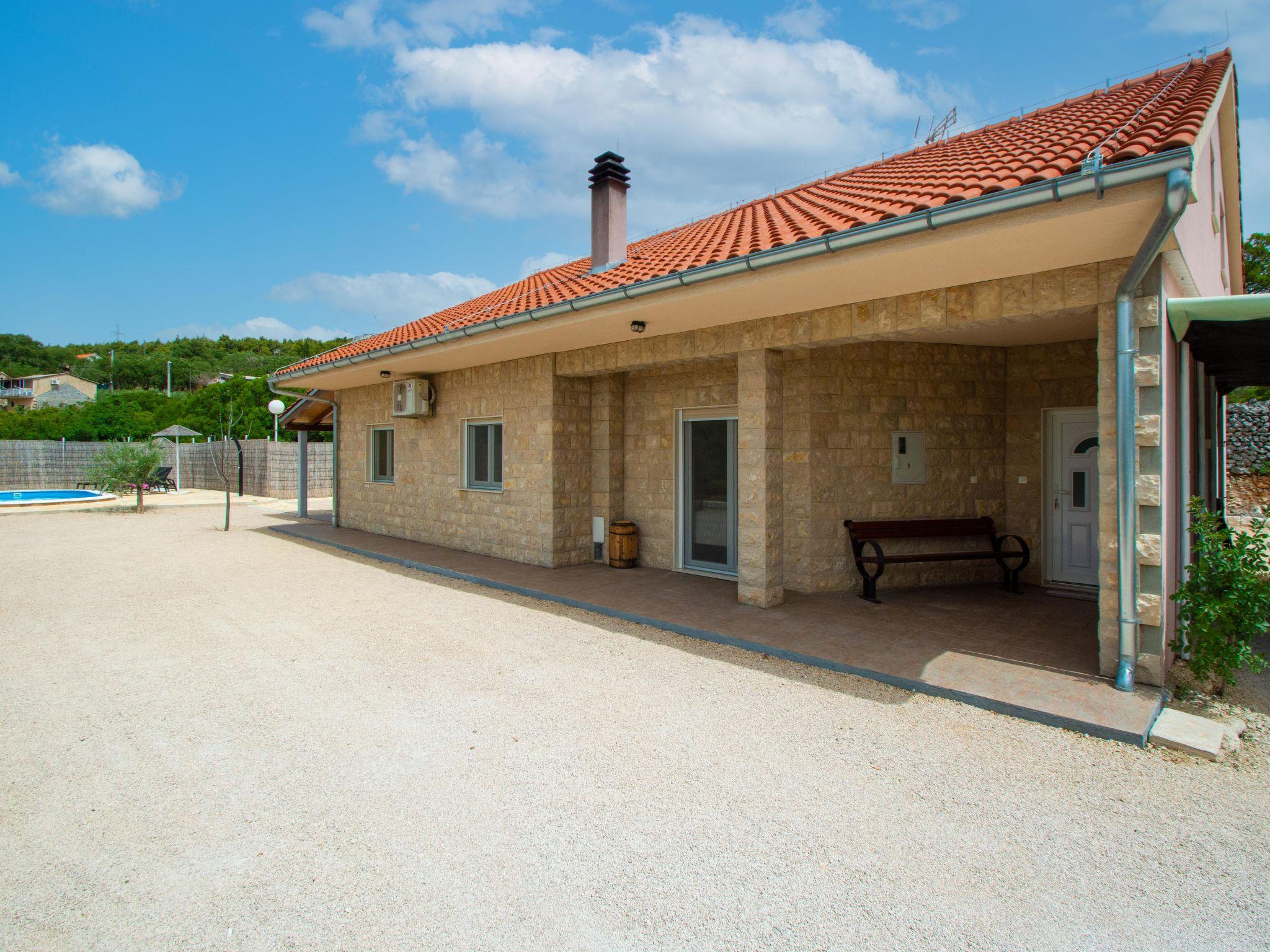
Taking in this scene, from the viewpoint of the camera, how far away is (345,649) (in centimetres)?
594

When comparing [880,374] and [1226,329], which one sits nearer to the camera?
[1226,329]

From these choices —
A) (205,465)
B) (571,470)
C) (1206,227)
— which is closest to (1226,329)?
(1206,227)

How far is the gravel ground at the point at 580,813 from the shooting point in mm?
2436

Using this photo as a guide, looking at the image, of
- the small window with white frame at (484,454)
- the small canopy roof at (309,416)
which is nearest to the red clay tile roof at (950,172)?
the small window with white frame at (484,454)

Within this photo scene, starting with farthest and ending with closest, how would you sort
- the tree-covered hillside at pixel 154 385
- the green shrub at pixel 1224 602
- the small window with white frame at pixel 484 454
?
the tree-covered hillside at pixel 154 385
the small window with white frame at pixel 484 454
the green shrub at pixel 1224 602

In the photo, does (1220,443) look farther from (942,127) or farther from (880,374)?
(942,127)

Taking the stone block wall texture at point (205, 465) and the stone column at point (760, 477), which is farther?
the stone block wall texture at point (205, 465)

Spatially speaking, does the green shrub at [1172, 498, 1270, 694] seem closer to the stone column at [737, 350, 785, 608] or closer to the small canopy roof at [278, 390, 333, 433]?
the stone column at [737, 350, 785, 608]

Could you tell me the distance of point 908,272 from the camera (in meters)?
5.11

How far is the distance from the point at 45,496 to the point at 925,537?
2718 cm

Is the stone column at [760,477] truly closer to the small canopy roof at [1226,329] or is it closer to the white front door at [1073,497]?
the small canopy roof at [1226,329]

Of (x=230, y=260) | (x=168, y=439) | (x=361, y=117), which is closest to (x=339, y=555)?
(x=361, y=117)

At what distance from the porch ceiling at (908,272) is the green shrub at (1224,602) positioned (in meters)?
2.14

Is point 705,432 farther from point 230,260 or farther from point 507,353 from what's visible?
point 230,260
